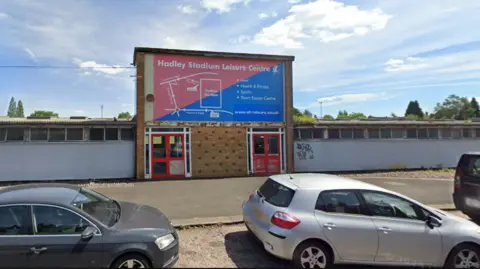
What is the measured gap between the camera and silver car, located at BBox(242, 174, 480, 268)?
170 inches

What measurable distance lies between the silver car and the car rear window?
2 centimetres

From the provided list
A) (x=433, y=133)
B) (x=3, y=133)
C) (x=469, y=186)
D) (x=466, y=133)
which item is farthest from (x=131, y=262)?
(x=466, y=133)

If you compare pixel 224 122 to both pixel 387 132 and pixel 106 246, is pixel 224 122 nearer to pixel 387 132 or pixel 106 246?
pixel 387 132

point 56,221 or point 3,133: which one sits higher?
point 3,133

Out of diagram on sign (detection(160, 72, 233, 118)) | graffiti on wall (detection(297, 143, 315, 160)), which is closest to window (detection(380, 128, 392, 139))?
graffiti on wall (detection(297, 143, 315, 160))

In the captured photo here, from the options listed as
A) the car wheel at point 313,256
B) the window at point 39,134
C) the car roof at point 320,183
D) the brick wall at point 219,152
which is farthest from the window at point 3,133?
the car wheel at point 313,256

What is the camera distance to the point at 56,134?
572 inches

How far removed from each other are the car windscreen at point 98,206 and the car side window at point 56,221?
210mm

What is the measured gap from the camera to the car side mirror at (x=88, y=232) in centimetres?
379

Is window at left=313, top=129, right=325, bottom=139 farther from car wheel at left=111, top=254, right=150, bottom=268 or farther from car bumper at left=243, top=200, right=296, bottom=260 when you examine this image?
car wheel at left=111, top=254, right=150, bottom=268

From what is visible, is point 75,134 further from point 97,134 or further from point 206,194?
point 206,194

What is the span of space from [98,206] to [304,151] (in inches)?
549

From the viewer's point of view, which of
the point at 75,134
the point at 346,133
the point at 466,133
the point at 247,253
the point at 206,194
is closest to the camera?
the point at 247,253

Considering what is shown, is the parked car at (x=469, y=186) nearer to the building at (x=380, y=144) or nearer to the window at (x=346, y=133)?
the building at (x=380, y=144)
